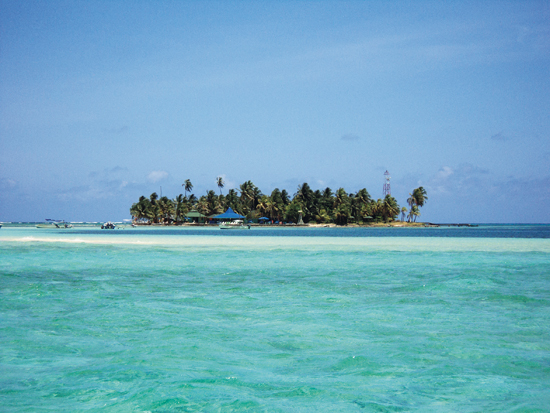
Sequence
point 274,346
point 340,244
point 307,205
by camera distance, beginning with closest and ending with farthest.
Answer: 1. point 274,346
2. point 340,244
3. point 307,205

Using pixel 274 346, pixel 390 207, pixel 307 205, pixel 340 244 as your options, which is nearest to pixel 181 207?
pixel 307 205

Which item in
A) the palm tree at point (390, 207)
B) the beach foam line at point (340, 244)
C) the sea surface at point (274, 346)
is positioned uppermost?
the palm tree at point (390, 207)

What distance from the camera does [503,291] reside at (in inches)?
551

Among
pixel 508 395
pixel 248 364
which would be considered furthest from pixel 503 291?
pixel 248 364

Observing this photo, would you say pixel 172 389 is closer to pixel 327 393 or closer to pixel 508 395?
pixel 327 393

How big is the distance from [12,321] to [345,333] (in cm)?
680

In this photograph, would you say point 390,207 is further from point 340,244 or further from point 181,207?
point 340,244

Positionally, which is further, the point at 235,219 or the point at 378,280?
the point at 235,219

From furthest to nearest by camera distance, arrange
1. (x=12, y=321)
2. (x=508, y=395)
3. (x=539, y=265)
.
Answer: (x=539, y=265)
(x=12, y=321)
(x=508, y=395)

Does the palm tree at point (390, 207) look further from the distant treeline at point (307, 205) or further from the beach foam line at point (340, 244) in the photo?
the beach foam line at point (340, 244)

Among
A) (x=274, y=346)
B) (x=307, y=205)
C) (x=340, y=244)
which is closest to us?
(x=274, y=346)

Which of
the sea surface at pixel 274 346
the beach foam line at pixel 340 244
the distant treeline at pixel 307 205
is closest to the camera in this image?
the sea surface at pixel 274 346

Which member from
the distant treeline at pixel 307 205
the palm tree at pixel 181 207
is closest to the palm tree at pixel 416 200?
the distant treeline at pixel 307 205

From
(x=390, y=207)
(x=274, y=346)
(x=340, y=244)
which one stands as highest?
(x=390, y=207)
